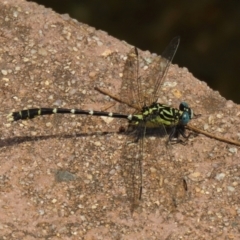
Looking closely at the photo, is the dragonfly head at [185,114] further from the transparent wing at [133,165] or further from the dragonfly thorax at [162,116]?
the transparent wing at [133,165]

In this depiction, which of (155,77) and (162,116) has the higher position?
(155,77)

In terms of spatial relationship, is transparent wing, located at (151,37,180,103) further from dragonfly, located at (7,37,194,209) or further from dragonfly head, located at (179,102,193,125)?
dragonfly head, located at (179,102,193,125)

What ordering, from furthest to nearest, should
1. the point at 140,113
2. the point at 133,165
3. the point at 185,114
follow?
the point at 140,113
the point at 185,114
the point at 133,165

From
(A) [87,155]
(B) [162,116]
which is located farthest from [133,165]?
(B) [162,116]

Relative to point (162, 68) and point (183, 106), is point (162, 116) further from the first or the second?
point (162, 68)

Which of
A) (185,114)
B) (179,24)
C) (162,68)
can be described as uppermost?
(179,24)

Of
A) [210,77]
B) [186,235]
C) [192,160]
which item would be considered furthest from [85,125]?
[210,77]

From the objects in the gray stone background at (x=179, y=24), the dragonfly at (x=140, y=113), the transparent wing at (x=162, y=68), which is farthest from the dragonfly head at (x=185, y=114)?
the gray stone background at (x=179, y=24)

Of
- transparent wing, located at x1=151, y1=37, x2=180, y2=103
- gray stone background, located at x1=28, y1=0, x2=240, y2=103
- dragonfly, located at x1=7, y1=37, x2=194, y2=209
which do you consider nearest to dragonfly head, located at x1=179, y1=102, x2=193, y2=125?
dragonfly, located at x1=7, y1=37, x2=194, y2=209
